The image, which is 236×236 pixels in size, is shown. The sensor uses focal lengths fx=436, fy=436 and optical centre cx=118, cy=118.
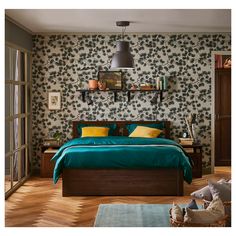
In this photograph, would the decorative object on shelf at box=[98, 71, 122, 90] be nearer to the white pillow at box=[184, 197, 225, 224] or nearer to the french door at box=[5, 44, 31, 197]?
the french door at box=[5, 44, 31, 197]

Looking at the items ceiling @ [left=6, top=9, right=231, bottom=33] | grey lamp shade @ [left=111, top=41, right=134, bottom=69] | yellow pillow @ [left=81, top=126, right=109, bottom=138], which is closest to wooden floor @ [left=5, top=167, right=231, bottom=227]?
yellow pillow @ [left=81, top=126, right=109, bottom=138]

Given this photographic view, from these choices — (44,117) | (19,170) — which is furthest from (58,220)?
(44,117)

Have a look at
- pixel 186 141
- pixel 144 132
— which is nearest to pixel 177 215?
pixel 144 132

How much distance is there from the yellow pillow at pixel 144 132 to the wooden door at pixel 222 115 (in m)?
1.70

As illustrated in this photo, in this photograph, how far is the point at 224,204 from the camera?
4.16 meters

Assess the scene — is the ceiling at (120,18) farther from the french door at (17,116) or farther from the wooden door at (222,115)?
the wooden door at (222,115)

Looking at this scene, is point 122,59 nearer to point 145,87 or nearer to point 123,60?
point 123,60

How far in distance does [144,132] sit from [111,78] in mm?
1260

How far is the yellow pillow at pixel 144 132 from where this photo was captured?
7.71 meters

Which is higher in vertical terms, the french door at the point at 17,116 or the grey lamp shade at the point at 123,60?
the grey lamp shade at the point at 123,60

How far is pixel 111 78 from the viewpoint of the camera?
8.23 m

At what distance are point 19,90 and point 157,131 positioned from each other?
8.27 feet

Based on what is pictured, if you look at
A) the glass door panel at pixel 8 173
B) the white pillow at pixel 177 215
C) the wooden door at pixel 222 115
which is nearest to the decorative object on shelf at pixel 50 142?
the glass door panel at pixel 8 173
